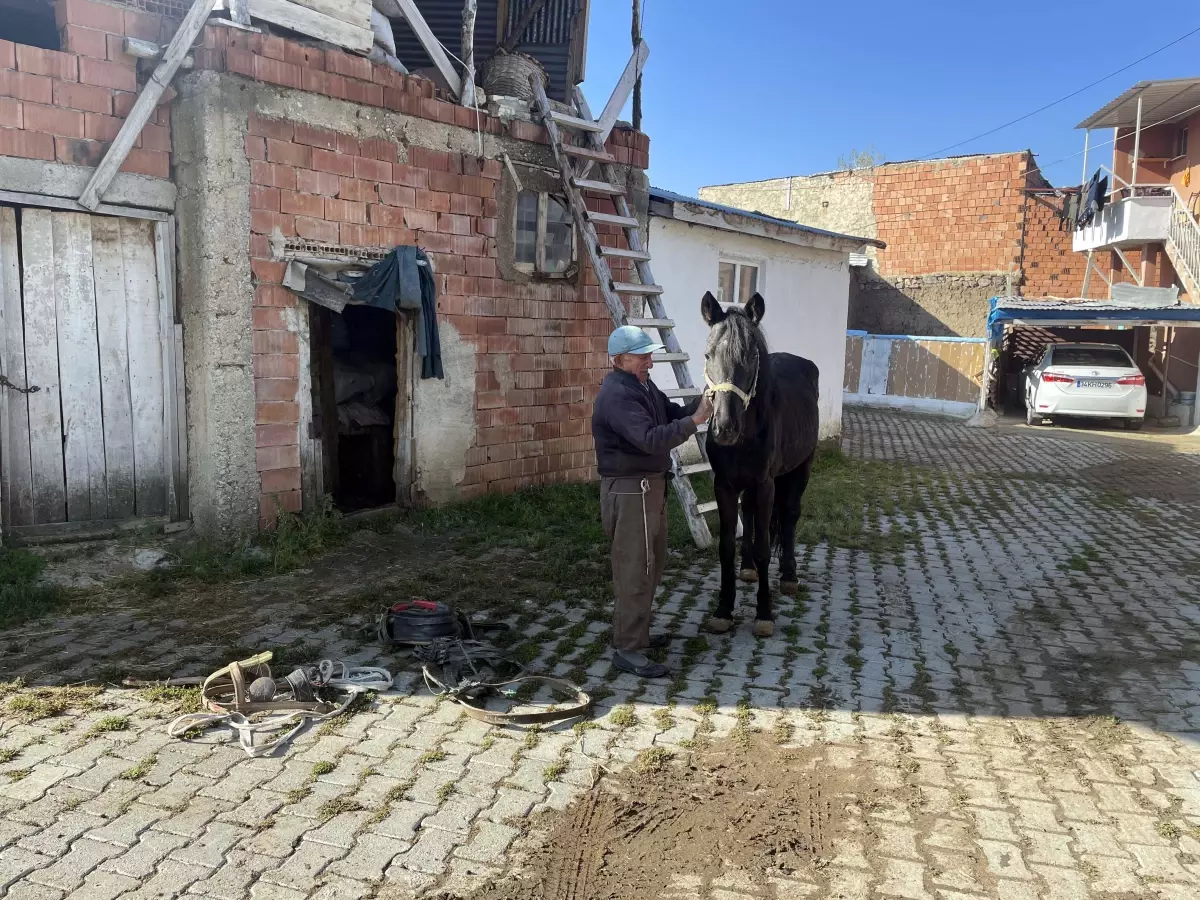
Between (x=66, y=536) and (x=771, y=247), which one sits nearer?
(x=66, y=536)

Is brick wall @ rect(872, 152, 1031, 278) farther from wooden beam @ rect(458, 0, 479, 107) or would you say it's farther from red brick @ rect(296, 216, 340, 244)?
red brick @ rect(296, 216, 340, 244)

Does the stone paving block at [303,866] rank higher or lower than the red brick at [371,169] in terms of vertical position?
lower

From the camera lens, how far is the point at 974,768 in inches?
143

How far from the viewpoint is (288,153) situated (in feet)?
21.1

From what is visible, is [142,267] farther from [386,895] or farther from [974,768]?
[974,768]

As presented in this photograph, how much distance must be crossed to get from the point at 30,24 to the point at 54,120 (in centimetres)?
230

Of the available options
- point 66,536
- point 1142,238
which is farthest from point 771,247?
point 1142,238

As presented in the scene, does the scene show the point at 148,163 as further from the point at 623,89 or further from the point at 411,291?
the point at 623,89

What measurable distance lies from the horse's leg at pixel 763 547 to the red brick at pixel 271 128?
440cm

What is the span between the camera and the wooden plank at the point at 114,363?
5.90 metres

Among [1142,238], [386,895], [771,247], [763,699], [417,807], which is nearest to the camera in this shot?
[386,895]

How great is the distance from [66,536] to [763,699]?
4807mm

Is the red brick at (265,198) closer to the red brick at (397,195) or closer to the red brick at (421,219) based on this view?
the red brick at (397,195)

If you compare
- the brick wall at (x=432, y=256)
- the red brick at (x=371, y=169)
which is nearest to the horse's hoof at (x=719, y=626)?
the brick wall at (x=432, y=256)
